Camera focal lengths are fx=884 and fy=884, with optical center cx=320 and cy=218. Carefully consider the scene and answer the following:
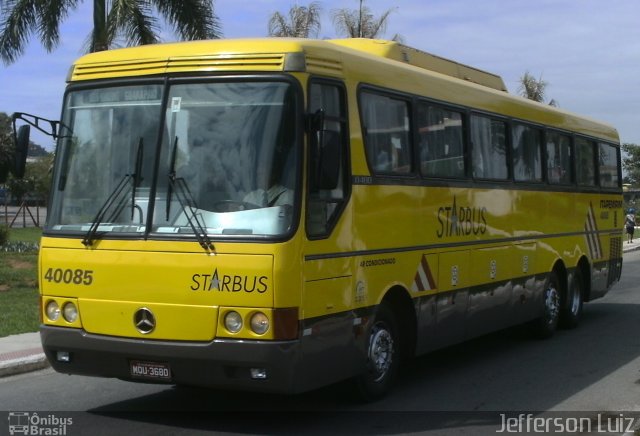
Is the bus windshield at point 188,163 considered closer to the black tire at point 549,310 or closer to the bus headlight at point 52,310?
the bus headlight at point 52,310

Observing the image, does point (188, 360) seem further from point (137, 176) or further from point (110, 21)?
point (110, 21)

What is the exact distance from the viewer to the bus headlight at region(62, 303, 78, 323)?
7.46m

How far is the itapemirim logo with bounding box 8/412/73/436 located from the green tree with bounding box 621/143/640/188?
68968 millimetres

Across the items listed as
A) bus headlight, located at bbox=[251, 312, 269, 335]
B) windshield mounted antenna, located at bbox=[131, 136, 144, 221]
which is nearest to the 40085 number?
windshield mounted antenna, located at bbox=[131, 136, 144, 221]

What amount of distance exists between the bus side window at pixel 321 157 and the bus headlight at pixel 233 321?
0.88 metres

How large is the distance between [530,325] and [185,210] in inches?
286

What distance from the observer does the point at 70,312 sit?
7488 mm

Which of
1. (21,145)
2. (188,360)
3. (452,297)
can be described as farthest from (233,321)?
(452,297)

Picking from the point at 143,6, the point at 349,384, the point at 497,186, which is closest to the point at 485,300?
the point at 497,186

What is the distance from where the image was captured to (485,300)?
1068cm

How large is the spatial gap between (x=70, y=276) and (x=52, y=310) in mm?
371

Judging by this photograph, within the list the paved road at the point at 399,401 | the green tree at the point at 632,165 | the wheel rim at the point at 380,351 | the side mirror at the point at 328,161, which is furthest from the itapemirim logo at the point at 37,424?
the green tree at the point at 632,165

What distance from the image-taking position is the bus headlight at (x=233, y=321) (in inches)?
270

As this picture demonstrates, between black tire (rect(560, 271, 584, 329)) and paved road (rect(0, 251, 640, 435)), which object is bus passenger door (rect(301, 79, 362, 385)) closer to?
paved road (rect(0, 251, 640, 435))
